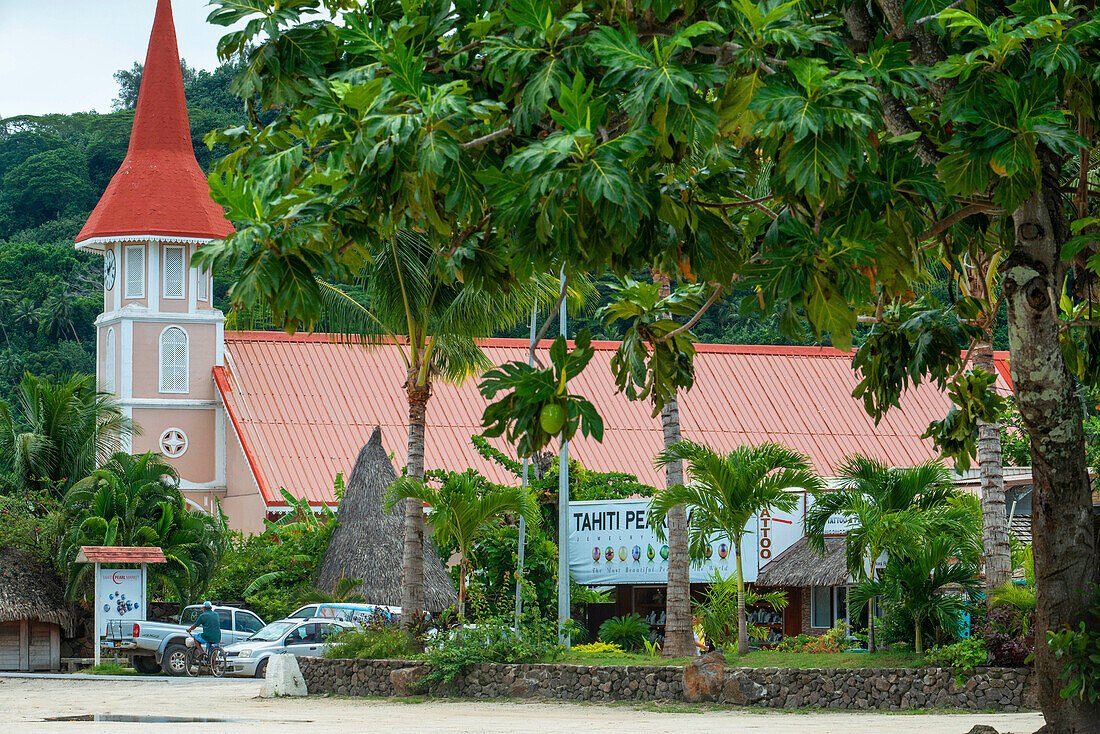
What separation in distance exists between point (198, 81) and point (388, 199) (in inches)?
2360

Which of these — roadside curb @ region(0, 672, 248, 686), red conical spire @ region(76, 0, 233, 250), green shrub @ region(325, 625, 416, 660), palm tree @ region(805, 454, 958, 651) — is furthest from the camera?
red conical spire @ region(76, 0, 233, 250)

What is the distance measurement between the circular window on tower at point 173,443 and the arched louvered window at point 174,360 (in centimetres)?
109

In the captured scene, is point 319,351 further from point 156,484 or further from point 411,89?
point 411,89

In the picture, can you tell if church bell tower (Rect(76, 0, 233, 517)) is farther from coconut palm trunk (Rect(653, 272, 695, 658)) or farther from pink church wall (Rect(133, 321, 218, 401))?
coconut palm trunk (Rect(653, 272, 695, 658))

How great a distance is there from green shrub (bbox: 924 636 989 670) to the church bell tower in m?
23.3

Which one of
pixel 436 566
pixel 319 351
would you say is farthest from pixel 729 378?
pixel 436 566

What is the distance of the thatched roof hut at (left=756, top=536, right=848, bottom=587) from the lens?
75.1 feet

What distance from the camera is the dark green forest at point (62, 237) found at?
163 ft

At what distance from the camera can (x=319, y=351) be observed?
38719 millimetres

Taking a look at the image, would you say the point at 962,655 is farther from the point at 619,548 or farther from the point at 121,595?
the point at 121,595

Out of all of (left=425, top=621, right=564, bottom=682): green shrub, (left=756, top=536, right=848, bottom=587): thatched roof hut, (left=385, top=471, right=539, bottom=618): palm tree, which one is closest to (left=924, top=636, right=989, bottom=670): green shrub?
(left=425, top=621, right=564, bottom=682): green shrub

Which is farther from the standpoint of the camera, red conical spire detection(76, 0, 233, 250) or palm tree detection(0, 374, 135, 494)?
red conical spire detection(76, 0, 233, 250)

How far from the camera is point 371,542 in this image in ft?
92.0

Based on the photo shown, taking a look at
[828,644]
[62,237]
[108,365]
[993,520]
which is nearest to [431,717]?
[828,644]
